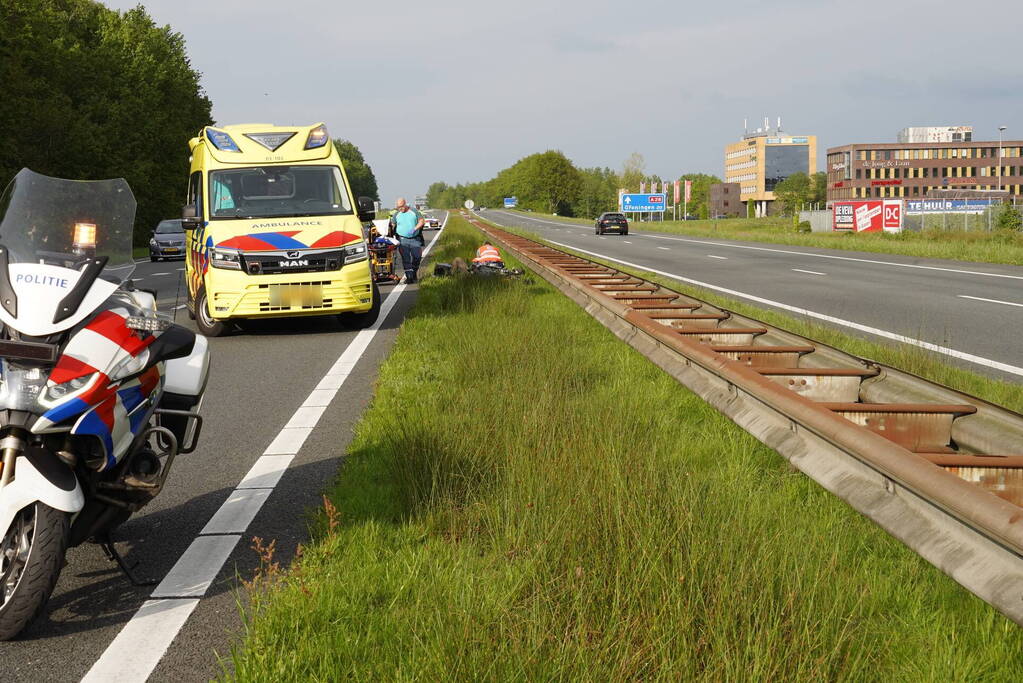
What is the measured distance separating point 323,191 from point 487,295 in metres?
2.55

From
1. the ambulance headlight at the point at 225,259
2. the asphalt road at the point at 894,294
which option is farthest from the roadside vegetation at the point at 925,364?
the ambulance headlight at the point at 225,259

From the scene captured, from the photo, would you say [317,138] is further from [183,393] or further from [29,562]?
[29,562]

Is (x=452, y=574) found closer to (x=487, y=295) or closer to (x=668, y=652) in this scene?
(x=668, y=652)

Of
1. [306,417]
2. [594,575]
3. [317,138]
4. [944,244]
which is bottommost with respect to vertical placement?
[944,244]

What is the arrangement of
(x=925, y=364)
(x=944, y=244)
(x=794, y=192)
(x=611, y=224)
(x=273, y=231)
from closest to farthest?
1. (x=925, y=364)
2. (x=273, y=231)
3. (x=944, y=244)
4. (x=611, y=224)
5. (x=794, y=192)

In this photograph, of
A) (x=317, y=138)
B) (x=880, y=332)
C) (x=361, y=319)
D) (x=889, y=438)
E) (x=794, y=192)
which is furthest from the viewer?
(x=794, y=192)

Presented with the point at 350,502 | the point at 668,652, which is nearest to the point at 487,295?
the point at 350,502

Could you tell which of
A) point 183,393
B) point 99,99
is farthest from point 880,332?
point 99,99

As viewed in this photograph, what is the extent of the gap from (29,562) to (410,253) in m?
17.5

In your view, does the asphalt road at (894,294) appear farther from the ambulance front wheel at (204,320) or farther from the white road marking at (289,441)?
the ambulance front wheel at (204,320)

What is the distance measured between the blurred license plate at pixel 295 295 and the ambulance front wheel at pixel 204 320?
986 millimetres

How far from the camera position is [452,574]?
3727mm

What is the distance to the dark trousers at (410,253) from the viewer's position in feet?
68.2

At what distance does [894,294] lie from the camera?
16766mm
